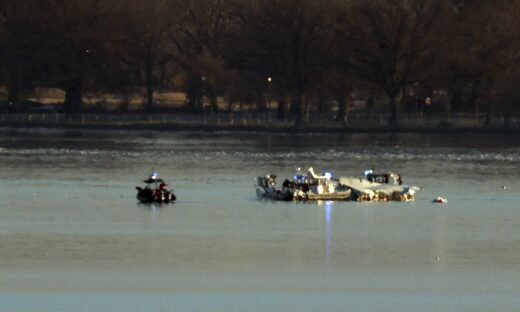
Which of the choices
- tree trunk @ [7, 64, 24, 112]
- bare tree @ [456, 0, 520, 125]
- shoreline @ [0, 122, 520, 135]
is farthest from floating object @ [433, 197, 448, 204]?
tree trunk @ [7, 64, 24, 112]

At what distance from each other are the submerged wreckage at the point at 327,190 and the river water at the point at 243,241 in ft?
3.78

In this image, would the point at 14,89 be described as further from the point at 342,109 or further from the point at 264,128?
the point at 342,109

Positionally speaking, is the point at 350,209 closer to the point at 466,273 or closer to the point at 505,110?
the point at 466,273

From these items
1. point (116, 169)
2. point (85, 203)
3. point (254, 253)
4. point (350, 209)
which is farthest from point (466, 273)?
point (116, 169)

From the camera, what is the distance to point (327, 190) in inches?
2357

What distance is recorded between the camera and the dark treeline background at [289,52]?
369ft

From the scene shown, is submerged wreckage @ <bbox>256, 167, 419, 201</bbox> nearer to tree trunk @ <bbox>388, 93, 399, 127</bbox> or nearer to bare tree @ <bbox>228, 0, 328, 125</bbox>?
tree trunk @ <bbox>388, 93, 399, 127</bbox>

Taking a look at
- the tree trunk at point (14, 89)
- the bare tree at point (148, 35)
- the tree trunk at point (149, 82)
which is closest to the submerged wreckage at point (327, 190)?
the tree trunk at point (14, 89)

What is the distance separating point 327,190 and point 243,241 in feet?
46.3

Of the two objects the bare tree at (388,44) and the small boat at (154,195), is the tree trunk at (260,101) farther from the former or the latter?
the small boat at (154,195)

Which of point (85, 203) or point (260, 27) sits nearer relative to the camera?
point (85, 203)

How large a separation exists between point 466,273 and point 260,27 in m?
73.6

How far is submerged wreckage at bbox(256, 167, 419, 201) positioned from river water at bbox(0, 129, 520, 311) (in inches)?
45.4

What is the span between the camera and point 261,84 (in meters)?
116
